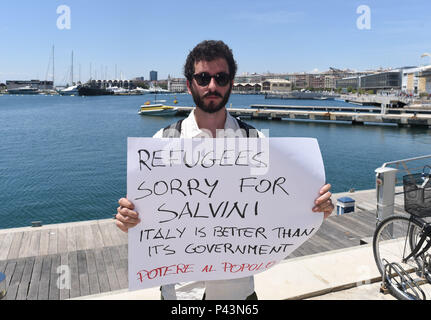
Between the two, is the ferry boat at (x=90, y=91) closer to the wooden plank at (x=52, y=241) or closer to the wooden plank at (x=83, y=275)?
the wooden plank at (x=52, y=241)

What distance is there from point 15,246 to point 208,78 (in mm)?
6948

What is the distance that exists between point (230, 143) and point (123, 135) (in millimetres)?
41943

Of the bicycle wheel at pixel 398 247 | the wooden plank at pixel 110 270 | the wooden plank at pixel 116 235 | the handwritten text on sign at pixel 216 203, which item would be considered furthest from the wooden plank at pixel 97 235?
the handwritten text on sign at pixel 216 203

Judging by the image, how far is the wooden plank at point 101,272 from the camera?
566cm

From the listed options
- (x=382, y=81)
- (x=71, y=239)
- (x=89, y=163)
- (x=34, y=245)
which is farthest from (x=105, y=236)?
(x=382, y=81)

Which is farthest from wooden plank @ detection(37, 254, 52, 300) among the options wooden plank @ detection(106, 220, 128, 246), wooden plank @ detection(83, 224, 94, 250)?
wooden plank @ detection(106, 220, 128, 246)

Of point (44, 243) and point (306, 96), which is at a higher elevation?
point (306, 96)

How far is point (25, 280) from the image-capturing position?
18.9 feet

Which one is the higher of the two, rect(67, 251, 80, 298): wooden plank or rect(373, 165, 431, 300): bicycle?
rect(373, 165, 431, 300): bicycle

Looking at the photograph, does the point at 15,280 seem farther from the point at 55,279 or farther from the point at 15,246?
the point at 15,246

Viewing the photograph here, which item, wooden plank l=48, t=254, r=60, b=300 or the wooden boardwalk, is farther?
the wooden boardwalk

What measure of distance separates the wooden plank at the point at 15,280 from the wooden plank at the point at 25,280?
1.9 inches

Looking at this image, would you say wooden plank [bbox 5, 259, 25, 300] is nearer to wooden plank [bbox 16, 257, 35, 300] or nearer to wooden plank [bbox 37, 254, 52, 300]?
wooden plank [bbox 16, 257, 35, 300]

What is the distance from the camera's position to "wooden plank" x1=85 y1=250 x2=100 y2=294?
5.59m
